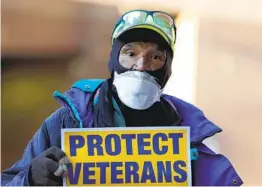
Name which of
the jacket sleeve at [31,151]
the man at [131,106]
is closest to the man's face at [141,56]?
the man at [131,106]

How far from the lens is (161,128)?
1739 millimetres

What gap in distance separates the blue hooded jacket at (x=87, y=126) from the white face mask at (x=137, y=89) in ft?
0.20

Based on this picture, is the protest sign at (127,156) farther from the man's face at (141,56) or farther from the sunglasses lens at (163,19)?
the sunglasses lens at (163,19)

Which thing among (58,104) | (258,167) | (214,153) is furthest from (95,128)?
(258,167)

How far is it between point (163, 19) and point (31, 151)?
575 mm

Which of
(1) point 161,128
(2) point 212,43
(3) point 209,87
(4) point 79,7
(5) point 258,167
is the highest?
(4) point 79,7

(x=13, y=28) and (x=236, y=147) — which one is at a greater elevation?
(x=13, y=28)

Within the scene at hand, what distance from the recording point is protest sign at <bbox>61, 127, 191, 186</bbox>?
1.71 meters

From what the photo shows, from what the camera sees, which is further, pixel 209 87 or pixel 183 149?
pixel 209 87

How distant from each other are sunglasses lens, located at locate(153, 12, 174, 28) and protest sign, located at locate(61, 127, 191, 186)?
1.04 ft

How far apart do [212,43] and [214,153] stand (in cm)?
36

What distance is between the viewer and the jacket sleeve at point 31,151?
175cm

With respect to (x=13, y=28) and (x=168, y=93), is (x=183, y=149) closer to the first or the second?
(x=168, y=93)

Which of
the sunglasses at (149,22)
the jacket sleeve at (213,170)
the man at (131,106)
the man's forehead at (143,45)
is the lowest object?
the jacket sleeve at (213,170)
